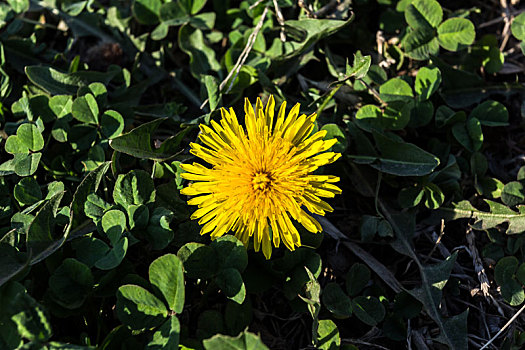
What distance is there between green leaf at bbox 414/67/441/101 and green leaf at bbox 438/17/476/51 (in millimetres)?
292

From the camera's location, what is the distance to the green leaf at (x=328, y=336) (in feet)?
8.30

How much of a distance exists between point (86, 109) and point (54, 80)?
383 mm

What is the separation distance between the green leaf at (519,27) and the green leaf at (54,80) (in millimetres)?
3165

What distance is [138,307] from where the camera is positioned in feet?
7.98

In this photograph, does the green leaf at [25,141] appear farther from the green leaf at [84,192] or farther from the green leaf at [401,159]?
the green leaf at [401,159]

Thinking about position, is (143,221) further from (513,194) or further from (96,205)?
(513,194)

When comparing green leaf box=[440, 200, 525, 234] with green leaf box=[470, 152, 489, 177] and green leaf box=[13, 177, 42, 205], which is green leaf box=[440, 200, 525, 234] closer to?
green leaf box=[470, 152, 489, 177]

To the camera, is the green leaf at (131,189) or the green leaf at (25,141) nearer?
the green leaf at (131,189)

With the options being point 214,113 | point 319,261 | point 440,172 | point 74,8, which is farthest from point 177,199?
point 74,8

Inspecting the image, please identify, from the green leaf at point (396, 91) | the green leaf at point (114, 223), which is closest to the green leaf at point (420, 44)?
the green leaf at point (396, 91)

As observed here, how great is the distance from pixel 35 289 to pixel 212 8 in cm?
255

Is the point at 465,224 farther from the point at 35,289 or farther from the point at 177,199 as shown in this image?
the point at 35,289

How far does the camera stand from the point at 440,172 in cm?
315

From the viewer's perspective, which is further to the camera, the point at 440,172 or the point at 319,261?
the point at 440,172
